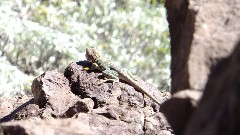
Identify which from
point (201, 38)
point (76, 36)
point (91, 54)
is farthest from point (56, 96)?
point (76, 36)

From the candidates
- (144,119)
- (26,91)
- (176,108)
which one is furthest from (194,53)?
(26,91)

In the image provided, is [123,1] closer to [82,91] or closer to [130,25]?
[130,25]

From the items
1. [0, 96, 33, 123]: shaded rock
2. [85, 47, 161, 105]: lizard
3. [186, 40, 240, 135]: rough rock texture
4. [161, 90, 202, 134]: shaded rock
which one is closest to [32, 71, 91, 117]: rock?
[0, 96, 33, 123]: shaded rock

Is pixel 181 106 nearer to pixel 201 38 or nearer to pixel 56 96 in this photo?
pixel 201 38

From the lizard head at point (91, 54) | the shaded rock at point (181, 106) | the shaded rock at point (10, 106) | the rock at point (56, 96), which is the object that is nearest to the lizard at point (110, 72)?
the lizard head at point (91, 54)

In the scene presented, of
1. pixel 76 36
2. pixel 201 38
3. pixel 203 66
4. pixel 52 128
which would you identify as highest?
pixel 76 36
